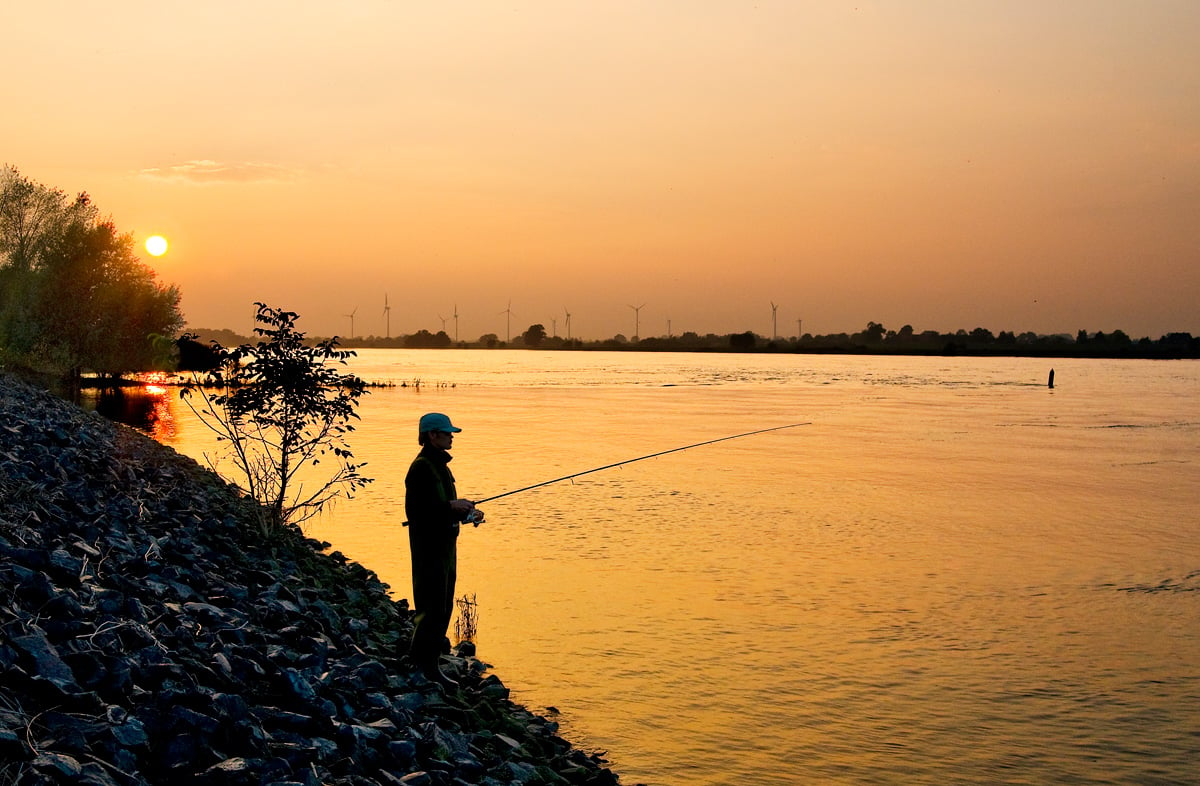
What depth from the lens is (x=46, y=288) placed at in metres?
66.4

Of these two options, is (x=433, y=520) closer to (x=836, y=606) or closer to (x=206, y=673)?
(x=206, y=673)

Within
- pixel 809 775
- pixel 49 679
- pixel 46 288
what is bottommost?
pixel 809 775

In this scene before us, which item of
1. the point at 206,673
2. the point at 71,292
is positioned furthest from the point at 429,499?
the point at 71,292

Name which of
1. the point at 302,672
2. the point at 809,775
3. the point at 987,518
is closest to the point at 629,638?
the point at 809,775

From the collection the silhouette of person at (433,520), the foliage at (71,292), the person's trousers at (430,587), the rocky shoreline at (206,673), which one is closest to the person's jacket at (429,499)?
the silhouette of person at (433,520)

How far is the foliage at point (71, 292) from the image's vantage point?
65.1 meters

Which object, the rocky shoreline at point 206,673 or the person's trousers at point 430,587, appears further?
the person's trousers at point 430,587

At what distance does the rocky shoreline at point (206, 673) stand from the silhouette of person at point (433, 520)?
726 millimetres

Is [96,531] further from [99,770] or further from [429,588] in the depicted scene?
[99,770]

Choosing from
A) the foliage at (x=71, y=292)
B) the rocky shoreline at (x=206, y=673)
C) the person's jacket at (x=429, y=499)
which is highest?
the foliage at (x=71, y=292)

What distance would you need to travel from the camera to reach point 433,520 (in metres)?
9.74

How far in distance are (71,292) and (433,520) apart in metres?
66.9

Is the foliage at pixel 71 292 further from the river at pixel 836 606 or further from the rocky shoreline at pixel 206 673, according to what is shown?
the rocky shoreline at pixel 206 673

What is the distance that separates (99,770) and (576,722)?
6.38 m
